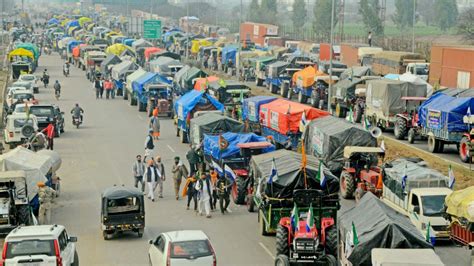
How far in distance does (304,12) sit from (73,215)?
148 metres

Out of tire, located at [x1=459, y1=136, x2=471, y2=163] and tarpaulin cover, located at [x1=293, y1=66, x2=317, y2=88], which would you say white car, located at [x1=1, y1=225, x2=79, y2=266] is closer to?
tire, located at [x1=459, y1=136, x2=471, y2=163]

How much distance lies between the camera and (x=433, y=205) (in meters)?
26.0

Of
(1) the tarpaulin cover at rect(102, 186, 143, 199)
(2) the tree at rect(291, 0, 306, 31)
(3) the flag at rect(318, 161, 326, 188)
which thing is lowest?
(2) the tree at rect(291, 0, 306, 31)

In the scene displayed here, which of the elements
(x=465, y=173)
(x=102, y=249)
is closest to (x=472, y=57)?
(x=465, y=173)

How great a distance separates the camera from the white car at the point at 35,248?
65.3 ft

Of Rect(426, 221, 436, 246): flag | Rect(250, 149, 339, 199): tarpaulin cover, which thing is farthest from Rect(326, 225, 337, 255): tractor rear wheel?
Rect(426, 221, 436, 246): flag

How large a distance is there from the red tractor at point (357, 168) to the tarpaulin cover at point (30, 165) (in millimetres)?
9983

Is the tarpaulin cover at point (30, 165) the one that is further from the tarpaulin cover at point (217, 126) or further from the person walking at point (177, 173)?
the tarpaulin cover at point (217, 126)

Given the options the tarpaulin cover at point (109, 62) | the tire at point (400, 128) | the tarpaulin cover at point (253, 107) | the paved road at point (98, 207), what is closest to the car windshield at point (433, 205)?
the paved road at point (98, 207)

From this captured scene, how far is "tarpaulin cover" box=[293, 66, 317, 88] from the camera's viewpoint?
5706 cm

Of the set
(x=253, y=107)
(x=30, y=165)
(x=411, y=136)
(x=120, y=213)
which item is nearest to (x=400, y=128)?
(x=411, y=136)

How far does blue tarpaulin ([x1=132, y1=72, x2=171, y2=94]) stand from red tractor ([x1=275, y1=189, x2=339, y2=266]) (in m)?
33.7

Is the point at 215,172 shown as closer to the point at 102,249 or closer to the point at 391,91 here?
the point at 102,249

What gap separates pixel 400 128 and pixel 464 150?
689 centimetres
